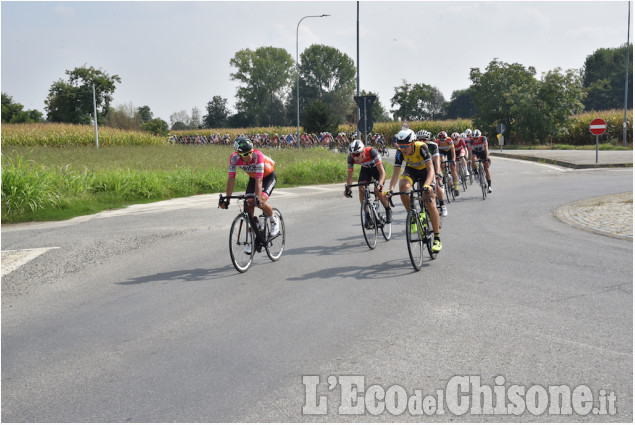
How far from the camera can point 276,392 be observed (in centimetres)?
452

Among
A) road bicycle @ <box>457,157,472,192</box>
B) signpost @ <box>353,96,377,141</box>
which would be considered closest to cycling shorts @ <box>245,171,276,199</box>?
road bicycle @ <box>457,157,472,192</box>

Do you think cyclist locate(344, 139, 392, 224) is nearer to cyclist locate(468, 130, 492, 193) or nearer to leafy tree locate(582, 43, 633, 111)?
cyclist locate(468, 130, 492, 193)

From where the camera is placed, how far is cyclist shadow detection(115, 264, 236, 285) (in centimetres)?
850

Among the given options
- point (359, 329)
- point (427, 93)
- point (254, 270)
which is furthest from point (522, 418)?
point (427, 93)

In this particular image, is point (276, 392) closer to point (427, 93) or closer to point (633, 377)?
point (633, 377)

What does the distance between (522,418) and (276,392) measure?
1.61 meters

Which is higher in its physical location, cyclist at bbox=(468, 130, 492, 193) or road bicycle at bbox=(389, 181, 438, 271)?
cyclist at bbox=(468, 130, 492, 193)

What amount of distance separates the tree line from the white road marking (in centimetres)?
4869

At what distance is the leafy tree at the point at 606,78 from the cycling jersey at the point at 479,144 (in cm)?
7784

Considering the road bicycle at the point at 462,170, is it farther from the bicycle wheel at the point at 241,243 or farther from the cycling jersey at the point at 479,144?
the bicycle wheel at the point at 241,243

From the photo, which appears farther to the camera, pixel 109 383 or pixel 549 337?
pixel 549 337

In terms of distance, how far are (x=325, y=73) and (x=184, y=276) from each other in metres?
115

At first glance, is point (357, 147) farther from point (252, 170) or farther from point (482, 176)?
point (482, 176)

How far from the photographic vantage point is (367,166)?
1116cm
